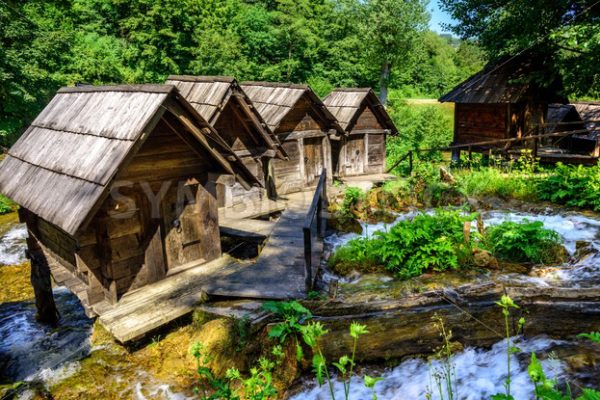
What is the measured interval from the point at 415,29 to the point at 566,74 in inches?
729

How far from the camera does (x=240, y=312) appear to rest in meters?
7.52

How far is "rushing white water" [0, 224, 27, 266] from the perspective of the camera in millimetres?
13594

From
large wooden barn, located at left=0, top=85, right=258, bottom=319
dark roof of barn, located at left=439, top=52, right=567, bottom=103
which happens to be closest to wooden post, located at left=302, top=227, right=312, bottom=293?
large wooden barn, located at left=0, top=85, right=258, bottom=319

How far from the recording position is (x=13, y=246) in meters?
14.6

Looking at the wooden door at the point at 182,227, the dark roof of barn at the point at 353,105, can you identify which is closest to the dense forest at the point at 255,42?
the dark roof of barn at the point at 353,105

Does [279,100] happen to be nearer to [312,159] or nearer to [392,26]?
[312,159]

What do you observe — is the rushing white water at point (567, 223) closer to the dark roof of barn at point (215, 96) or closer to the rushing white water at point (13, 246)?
the dark roof of barn at point (215, 96)

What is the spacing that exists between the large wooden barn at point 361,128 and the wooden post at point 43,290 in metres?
13.3

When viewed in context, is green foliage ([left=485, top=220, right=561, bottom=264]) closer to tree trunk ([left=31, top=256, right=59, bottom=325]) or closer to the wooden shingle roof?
the wooden shingle roof

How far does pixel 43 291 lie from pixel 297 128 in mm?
10912

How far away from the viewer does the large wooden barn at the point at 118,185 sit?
7117mm

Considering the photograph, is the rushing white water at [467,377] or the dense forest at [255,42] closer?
the rushing white water at [467,377]

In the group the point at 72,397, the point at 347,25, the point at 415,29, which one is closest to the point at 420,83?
the point at 347,25

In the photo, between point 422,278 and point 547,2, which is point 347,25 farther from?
point 422,278
